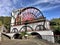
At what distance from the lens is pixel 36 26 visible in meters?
24.9

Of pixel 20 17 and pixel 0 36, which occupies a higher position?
pixel 20 17

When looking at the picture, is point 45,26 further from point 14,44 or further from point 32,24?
point 14,44

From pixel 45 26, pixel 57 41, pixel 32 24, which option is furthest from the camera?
pixel 32 24

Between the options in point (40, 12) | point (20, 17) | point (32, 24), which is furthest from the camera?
point (20, 17)

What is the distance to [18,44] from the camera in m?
16.3

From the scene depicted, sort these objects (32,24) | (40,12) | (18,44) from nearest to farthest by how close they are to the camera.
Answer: (18,44)
(32,24)
(40,12)

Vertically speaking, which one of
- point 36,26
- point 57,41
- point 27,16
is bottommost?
point 57,41

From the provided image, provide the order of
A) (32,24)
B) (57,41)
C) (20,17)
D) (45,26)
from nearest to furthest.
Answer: (57,41) < (45,26) < (32,24) < (20,17)

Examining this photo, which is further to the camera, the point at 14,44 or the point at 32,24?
the point at 32,24

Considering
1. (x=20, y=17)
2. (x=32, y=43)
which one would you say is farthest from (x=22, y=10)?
(x=32, y=43)

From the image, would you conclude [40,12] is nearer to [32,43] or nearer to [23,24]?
[23,24]

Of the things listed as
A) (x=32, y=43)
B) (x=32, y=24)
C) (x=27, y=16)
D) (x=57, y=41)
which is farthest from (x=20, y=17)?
(x=32, y=43)

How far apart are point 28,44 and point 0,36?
8.97m

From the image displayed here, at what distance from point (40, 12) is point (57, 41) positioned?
9237 millimetres
